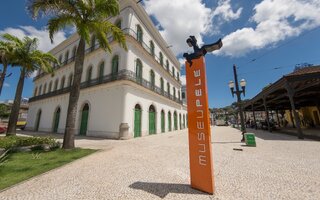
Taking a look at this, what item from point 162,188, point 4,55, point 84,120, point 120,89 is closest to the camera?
point 162,188


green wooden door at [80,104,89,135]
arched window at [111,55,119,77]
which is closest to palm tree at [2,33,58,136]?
green wooden door at [80,104,89,135]

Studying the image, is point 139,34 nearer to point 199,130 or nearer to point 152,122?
point 152,122

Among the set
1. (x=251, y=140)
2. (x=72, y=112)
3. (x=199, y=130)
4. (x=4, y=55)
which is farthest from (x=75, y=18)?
(x=251, y=140)

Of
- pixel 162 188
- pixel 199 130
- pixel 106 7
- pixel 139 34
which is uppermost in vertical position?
pixel 139 34

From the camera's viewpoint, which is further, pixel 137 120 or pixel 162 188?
pixel 137 120

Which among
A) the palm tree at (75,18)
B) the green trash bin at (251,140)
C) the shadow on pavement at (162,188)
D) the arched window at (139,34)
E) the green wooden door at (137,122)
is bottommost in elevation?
the shadow on pavement at (162,188)

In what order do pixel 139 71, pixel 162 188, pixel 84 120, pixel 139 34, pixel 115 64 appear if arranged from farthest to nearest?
pixel 139 34 → pixel 139 71 → pixel 84 120 → pixel 115 64 → pixel 162 188

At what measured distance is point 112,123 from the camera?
13320 mm

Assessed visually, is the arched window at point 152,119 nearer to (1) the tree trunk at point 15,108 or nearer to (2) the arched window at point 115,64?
(2) the arched window at point 115,64

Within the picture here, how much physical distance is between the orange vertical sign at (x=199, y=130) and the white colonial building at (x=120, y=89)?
1007 cm

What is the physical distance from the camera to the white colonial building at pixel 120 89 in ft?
44.7

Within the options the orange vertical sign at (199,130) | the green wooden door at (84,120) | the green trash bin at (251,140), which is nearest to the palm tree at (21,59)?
the green wooden door at (84,120)

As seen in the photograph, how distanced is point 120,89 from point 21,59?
1020 centimetres

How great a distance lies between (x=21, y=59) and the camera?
555 inches
